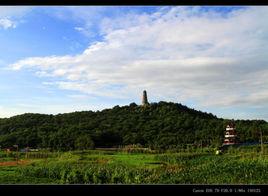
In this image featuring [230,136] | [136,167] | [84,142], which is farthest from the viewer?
[84,142]

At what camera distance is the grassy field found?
409 centimetres

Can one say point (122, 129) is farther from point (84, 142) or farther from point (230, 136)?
point (230, 136)

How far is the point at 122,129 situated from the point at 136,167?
55 cm

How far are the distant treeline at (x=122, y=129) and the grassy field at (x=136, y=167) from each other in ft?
0.43

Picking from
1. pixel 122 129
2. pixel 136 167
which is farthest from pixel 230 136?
pixel 122 129

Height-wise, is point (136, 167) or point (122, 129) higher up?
point (122, 129)

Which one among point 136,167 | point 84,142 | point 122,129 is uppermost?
point 122,129

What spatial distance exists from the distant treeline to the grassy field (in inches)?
5.2

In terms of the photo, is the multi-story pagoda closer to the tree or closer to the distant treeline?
the distant treeline

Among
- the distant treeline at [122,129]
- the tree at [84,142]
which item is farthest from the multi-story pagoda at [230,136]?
the tree at [84,142]

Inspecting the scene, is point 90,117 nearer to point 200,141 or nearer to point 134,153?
point 134,153

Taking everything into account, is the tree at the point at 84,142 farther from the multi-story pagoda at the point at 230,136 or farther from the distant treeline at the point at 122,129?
the multi-story pagoda at the point at 230,136

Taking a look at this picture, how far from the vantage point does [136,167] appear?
466 centimetres

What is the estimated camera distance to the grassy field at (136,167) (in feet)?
13.4
